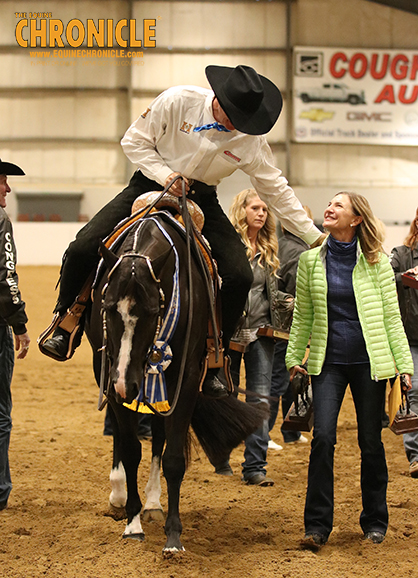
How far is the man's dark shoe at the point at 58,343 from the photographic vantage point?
14.2ft

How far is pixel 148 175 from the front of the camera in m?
4.21

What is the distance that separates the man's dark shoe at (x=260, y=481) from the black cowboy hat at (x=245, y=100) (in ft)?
9.00

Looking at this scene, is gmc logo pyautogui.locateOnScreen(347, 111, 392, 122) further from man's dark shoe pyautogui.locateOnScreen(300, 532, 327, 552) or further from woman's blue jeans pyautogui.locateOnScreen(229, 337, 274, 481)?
man's dark shoe pyautogui.locateOnScreen(300, 532, 327, 552)

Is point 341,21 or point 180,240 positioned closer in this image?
point 180,240

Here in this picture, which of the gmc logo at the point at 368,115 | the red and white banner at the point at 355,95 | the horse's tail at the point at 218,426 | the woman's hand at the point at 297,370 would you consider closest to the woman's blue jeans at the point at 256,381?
the horse's tail at the point at 218,426

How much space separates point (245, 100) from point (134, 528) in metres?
2.53

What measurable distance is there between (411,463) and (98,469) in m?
2.55

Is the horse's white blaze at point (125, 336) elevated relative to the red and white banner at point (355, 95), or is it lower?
lower

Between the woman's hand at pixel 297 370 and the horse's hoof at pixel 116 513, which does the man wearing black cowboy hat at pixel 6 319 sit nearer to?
the horse's hoof at pixel 116 513

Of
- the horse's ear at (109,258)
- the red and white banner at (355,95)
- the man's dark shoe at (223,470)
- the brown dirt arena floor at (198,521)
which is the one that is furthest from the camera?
the red and white banner at (355,95)

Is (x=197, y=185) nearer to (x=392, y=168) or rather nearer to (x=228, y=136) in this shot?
(x=228, y=136)

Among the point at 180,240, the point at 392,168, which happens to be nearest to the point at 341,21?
the point at 392,168

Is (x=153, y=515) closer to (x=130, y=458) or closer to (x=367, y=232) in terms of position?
(x=130, y=458)

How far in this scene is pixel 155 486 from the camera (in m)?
4.50
